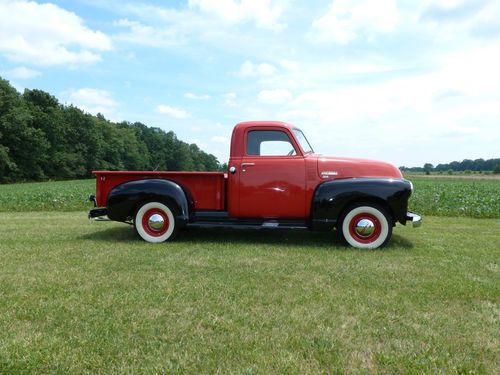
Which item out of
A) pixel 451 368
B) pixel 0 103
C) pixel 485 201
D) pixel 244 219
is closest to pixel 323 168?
pixel 244 219

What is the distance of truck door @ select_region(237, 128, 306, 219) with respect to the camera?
19.8ft

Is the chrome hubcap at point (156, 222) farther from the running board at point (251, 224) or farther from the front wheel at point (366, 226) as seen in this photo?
the front wheel at point (366, 226)

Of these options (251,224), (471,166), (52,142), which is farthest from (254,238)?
(471,166)

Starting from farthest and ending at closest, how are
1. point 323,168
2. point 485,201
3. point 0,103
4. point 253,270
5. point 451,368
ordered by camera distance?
point 0,103 → point 485,201 → point 323,168 → point 253,270 → point 451,368

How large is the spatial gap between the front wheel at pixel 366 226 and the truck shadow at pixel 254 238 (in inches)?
6.9

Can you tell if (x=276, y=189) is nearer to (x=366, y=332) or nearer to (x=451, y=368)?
(x=366, y=332)

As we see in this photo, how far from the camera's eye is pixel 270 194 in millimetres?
6070

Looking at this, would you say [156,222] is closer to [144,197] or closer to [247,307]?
[144,197]

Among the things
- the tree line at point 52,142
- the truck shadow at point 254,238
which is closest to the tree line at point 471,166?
the tree line at point 52,142

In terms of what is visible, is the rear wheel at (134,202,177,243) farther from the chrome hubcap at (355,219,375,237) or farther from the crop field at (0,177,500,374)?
the chrome hubcap at (355,219,375,237)

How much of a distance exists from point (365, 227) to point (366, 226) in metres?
0.02

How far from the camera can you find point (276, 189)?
6047 millimetres

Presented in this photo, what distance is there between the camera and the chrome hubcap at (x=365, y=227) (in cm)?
587

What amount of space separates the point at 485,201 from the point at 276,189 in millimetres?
8858
